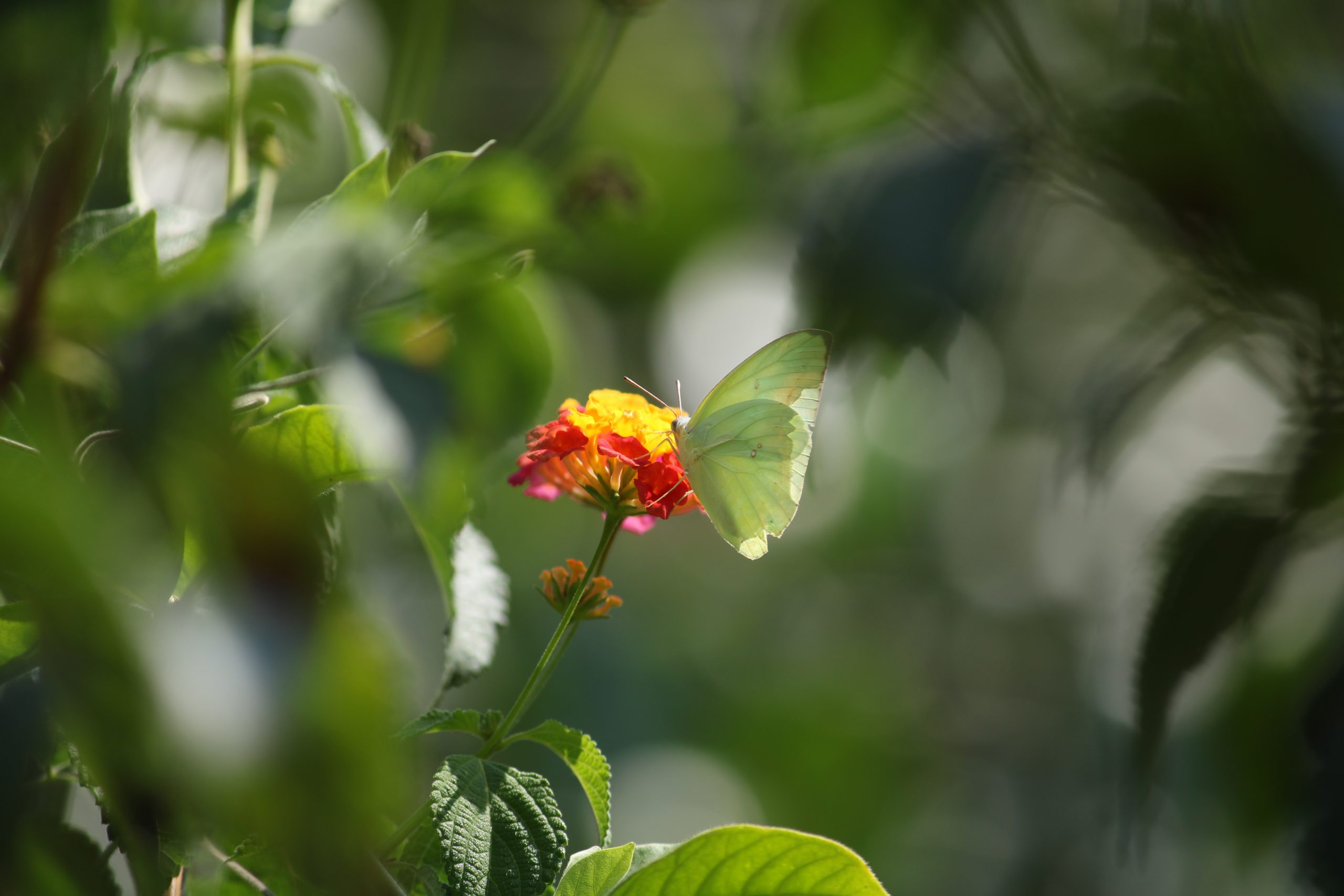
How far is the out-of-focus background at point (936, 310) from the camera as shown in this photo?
64 cm

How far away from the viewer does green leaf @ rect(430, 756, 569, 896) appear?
47 centimetres

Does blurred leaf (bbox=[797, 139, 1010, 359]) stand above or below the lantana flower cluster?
above

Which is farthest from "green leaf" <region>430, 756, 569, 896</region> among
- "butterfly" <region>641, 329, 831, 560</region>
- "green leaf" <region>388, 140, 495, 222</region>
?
"butterfly" <region>641, 329, 831, 560</region>

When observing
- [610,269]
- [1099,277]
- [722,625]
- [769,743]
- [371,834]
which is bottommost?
[769,743]

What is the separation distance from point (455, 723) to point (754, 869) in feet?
0.55

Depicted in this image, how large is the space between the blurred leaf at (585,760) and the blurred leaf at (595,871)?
0.02 metres

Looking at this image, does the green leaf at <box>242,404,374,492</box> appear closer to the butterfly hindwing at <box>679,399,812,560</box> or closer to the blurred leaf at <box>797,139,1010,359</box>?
the blurred leaf at <box>797,139,1010,359</box>

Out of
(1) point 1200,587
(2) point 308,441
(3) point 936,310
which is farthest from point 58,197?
(1) point 1200,587

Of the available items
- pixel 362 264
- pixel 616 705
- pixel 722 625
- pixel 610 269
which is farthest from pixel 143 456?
pixel 722 625

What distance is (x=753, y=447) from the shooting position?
37.9 inches

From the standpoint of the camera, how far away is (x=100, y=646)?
0.26 metres

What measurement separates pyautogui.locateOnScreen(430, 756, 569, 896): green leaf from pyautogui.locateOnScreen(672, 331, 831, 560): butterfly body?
1.34 ft

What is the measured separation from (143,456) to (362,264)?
0.16 metres

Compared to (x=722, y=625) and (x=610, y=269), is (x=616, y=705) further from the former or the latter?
(x=610, y=269)
